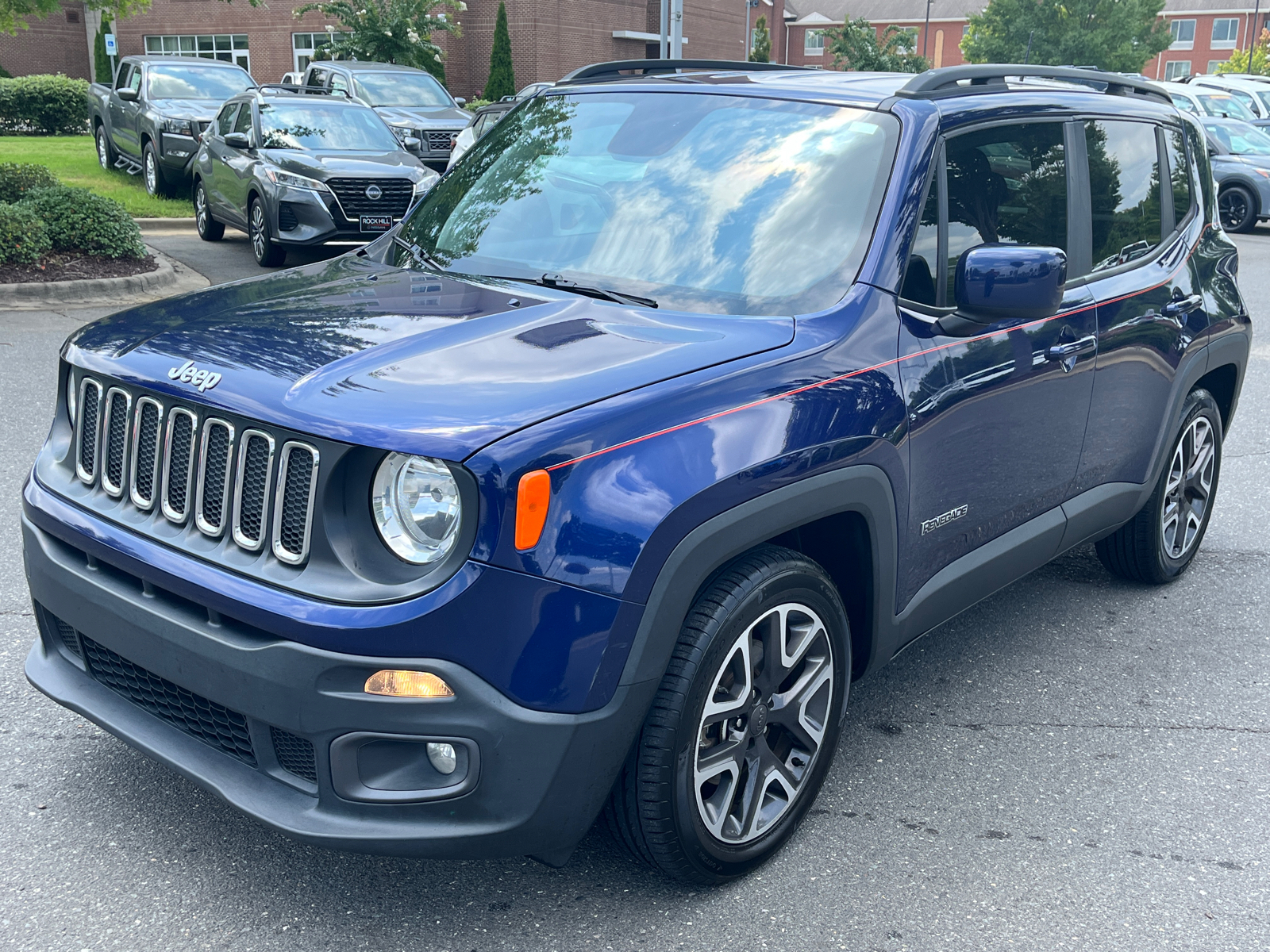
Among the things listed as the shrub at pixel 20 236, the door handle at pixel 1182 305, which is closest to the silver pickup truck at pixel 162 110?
the shrub at pixel 20 236

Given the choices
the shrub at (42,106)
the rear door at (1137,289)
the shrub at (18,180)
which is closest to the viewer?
the rear door at (1137,289)

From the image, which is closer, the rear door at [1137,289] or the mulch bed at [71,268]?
the rear door at [1137,289]

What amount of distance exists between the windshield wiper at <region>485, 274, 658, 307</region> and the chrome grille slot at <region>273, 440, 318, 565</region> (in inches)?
40.9

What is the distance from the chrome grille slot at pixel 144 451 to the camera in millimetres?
2836

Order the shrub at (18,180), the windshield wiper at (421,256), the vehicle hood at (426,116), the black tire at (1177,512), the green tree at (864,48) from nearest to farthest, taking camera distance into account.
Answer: the windshield wiper at (421,256), the black tire at (1177,512), the shrub at (18,180), the vehicle hood at (426,116), the green tree at (864,48)

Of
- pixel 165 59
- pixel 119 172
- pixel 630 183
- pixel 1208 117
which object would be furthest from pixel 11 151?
pixel 630 183

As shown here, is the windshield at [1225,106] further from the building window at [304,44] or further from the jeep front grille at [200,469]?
the building window at [304,44]

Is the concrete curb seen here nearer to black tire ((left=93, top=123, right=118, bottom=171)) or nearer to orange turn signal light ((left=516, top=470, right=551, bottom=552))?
orange turn signal light ((left=516, top=470, right=551, bottom=552))

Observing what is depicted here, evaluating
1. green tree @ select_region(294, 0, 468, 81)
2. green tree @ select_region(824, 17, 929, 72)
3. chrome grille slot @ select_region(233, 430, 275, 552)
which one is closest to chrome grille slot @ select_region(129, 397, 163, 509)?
chrome grille slot @ select_region(233, 430, 275, 552)

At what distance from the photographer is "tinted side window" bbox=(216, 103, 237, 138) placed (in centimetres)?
1384

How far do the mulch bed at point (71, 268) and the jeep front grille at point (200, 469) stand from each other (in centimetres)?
829

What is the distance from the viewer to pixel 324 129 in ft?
43.7

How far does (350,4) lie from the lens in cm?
3434

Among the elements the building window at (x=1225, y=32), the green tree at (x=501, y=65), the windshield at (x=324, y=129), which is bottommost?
the windshield at (x=324, y=129)
